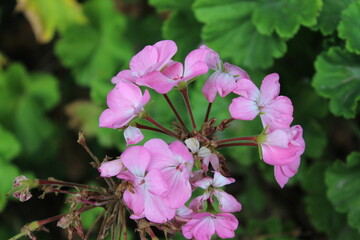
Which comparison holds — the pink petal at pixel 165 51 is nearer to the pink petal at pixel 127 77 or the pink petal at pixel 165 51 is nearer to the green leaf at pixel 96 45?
the pink petal at pixel 127 77

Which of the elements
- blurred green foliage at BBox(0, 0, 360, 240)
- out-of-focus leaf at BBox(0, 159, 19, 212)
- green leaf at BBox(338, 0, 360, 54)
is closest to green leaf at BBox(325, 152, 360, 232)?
blurred green foliage at BBox(0, 0, 360, 240)

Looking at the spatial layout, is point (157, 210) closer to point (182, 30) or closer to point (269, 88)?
point (269, 88)

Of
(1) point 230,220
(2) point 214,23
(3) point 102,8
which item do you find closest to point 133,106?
(1) point 230,220

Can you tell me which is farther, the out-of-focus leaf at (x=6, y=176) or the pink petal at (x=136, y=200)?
the out-of-focus leaf at (x=6, y=176)

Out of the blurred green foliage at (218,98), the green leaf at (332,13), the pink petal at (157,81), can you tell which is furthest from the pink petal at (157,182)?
the green leaf at (332,13)

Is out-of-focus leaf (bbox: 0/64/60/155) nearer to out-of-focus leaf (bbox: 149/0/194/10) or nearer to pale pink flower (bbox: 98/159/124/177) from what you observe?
out-of-focus leaf (bbox: 149/0/194/10)

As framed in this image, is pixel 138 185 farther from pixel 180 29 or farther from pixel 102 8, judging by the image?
pixel 102 8
